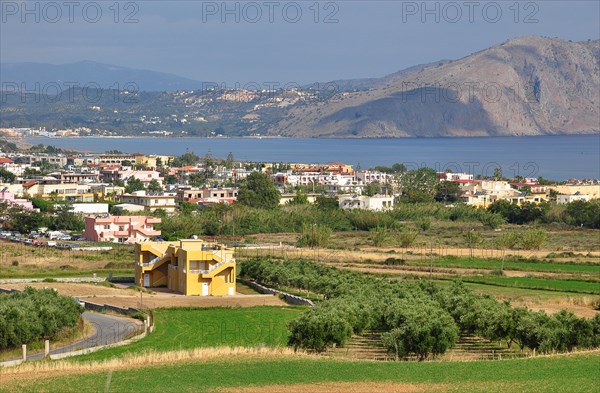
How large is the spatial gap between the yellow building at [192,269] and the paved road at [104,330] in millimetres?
5460

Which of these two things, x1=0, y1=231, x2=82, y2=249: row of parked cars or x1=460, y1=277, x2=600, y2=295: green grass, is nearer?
x1=460, y1=277, x2=600, y2=295: green grass

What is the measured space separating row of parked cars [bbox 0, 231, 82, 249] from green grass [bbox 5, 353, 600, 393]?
33506 millimetres

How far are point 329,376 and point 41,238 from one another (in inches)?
1589

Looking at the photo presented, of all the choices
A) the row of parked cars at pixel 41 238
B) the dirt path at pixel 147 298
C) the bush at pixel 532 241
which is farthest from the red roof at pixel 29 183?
the dirt path at pixel 147 298

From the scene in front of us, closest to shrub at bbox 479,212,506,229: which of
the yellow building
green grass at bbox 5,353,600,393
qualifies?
the yellow building

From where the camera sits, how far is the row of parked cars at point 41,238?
53688 millimetres

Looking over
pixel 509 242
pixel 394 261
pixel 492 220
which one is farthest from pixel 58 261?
pixel 492 220

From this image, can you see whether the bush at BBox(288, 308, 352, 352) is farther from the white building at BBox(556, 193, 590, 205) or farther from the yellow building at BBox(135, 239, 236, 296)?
the white building at BBox(556, 193, 590, 205)

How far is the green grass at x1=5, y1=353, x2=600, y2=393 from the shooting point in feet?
59.5

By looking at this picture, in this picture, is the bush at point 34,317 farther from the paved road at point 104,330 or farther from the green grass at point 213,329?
the green grass at point 213,329

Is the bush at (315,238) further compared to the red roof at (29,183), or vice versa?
the red roof at (29,183)

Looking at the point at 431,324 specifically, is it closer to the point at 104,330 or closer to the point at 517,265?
the point at 104,330

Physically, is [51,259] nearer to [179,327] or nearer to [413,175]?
[179,327]

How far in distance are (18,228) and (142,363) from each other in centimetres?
4370
